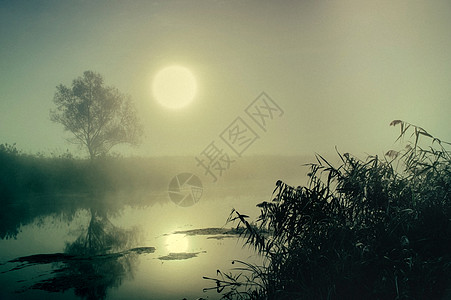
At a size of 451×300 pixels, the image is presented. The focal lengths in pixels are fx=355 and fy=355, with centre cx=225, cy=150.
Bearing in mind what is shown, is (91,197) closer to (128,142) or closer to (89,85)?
(128,142)

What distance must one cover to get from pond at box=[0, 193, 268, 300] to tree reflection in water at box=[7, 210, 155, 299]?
0.02m

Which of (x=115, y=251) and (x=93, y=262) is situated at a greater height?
(x=115, y=251)

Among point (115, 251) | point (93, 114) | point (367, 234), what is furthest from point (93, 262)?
point (93, 114)

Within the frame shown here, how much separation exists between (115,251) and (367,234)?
8.60 m

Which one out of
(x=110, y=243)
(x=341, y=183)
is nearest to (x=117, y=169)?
(x=110, y=243)

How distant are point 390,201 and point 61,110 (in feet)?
114

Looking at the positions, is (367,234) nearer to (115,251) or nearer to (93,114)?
(115,251)

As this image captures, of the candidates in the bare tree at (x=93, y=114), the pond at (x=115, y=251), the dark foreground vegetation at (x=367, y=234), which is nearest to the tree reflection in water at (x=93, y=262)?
the pond at (x=115, y=251)

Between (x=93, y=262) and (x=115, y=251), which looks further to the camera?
(x=115, y=251)

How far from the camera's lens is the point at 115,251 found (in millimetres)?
11789

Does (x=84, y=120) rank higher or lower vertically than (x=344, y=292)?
higher

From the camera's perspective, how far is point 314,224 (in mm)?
6613

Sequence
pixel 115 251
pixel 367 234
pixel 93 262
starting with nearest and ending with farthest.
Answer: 1. pixel 367 234
2. pixel 93 262
3. pixel 115 251

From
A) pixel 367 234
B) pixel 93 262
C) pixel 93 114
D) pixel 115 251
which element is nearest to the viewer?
pixel 367 234
